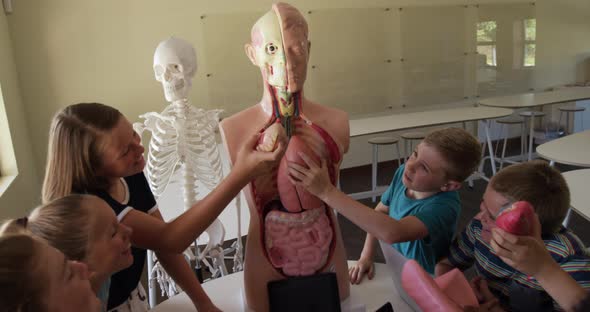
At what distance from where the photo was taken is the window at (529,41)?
6332 millimetres

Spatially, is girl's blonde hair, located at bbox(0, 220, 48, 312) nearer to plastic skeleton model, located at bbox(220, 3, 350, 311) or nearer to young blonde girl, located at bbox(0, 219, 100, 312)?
young blonde girl, located at bbox(0, 219, 100, 312)

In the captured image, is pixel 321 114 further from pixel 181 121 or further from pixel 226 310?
pixel 181 121

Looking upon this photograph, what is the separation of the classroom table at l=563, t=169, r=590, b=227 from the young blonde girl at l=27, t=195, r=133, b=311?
71.7 inches

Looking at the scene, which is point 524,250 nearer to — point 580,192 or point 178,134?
point 580,192

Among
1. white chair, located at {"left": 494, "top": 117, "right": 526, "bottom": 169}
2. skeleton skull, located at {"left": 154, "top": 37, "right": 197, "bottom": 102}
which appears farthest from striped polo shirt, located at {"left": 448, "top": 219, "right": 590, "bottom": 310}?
white chair, located at {"left": 494, "top": 117, "right": 526, "bottom": 169}

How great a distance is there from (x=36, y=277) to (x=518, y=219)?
0.88 metres

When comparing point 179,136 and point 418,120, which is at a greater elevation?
point 179,136

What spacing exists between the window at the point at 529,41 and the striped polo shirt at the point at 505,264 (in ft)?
19.6

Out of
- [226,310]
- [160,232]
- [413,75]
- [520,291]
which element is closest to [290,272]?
[226,310]

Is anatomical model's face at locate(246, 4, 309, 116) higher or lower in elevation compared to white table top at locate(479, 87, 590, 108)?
higher

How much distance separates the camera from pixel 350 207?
3.99 ft

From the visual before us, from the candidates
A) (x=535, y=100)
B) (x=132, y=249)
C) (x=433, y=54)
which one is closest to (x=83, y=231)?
(x=132, y=249)

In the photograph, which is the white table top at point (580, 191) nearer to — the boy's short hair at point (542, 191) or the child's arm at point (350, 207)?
the boy's short hair at point (542, 191)

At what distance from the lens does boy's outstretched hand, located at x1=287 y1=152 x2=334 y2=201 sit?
4.05 feet
